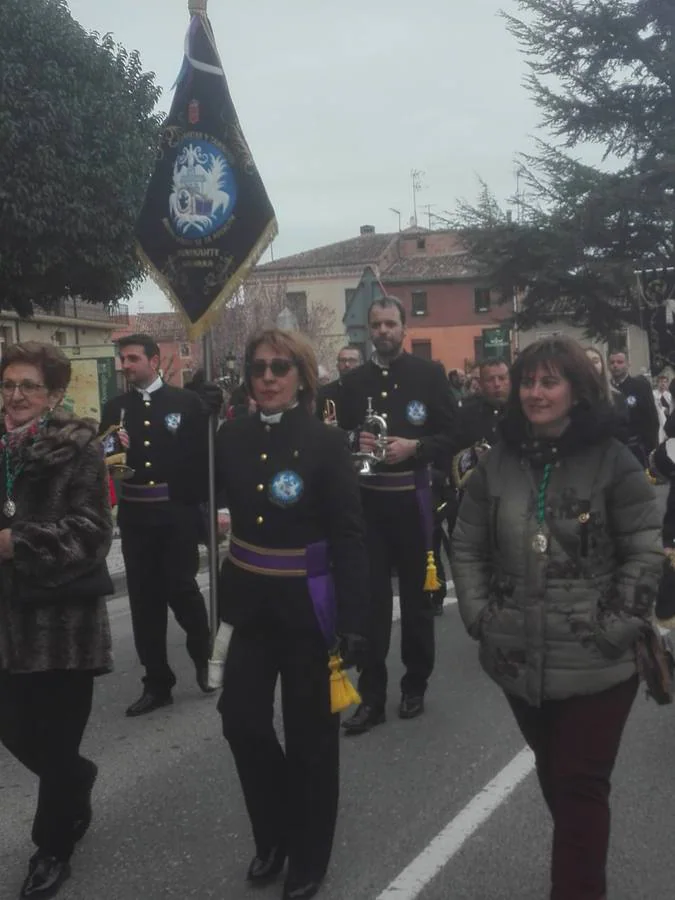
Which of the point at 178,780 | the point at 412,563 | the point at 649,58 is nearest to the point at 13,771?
the point at 178,780

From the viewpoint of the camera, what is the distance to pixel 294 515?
3.93 m

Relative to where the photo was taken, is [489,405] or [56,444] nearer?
[56,444]

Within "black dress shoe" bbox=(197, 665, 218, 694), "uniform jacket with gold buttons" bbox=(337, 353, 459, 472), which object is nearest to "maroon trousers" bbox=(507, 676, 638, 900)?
"uniform jacket with gold buttons" bbox=(337, 353, 459, 472)

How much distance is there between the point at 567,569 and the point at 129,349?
11.5 ft

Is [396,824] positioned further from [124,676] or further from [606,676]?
[124,676]

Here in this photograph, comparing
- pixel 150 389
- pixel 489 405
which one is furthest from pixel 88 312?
pixel 150 389

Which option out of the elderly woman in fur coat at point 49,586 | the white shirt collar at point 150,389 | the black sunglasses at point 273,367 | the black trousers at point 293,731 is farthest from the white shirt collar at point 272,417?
the white shirt collar at point 150,389

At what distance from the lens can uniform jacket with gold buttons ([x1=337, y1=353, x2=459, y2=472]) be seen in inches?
237

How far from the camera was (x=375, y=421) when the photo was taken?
5977mm

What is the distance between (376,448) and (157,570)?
4.69 ft

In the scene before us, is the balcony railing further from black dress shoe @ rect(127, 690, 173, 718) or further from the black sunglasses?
the black sunglasses

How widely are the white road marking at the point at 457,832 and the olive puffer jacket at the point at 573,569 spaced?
0.93 m

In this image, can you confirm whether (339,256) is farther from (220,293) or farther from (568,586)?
(568,586)

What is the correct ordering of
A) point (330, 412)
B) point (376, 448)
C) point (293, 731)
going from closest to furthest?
1. point (293, 731)
2. point (376, 448)
3. point (330, 412)
